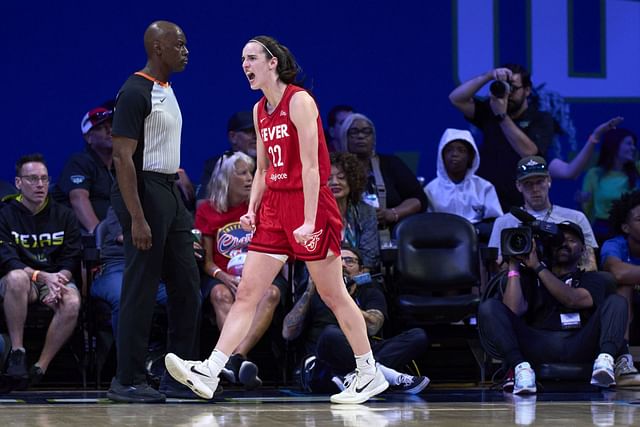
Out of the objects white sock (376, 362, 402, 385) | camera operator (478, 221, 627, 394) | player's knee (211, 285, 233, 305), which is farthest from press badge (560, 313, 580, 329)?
player's knee (211, 285, 233, 305)

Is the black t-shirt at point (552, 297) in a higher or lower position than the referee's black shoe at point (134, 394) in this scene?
higher

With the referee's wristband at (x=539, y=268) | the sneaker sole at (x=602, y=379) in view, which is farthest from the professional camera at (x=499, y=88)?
the sneaker sole at (x=602, y=379)

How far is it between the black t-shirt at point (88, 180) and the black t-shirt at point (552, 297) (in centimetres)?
261

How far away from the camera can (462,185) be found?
26.6 feet

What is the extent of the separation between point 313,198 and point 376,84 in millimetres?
3570

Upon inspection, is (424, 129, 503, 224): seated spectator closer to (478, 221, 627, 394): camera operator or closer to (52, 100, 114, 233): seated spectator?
(478, 221, 627, 394): camera operator

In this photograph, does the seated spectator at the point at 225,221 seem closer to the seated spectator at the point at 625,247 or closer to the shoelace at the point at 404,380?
the shoelace at the point at 404,380

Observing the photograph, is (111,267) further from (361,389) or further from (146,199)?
(361,389)

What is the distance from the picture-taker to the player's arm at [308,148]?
524cm

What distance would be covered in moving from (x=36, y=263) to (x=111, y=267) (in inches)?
16.4

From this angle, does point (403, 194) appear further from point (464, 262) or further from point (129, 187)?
point (129, 187)

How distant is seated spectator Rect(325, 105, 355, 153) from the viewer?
8336mm

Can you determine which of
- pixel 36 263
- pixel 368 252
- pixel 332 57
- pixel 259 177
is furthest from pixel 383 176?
pixel 259 177

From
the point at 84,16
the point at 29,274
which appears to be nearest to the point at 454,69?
the point at 84,16
